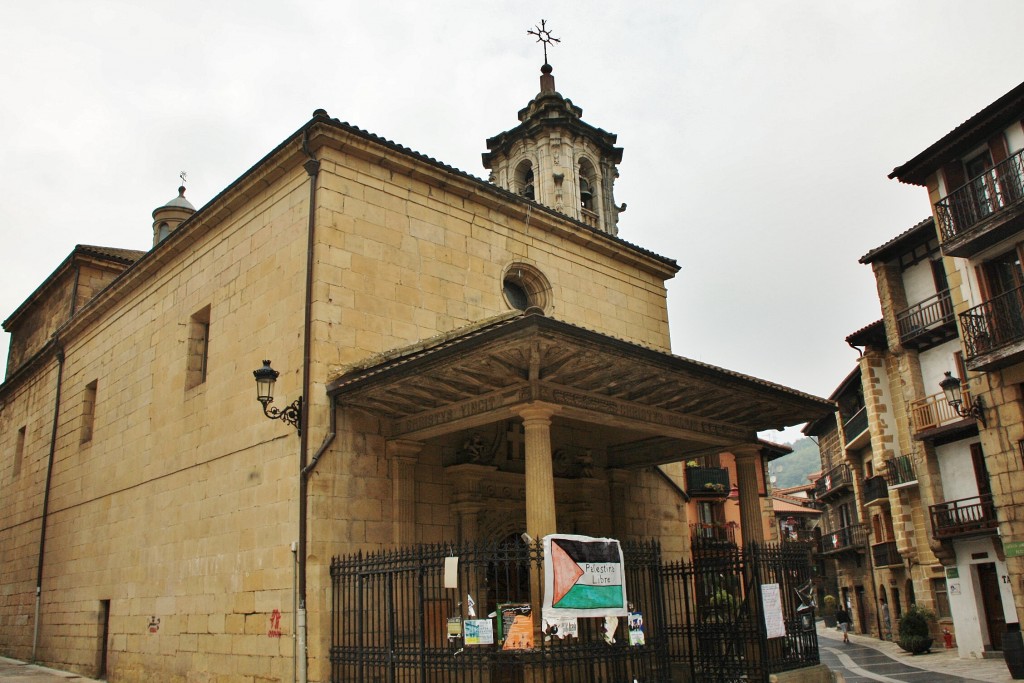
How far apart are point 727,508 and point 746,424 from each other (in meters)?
25.2

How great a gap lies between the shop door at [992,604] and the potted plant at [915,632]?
2.30 m

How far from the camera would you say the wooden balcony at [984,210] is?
16.8 meters

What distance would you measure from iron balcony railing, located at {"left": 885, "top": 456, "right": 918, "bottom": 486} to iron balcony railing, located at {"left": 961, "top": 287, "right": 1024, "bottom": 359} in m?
7.93

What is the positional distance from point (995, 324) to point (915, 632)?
32.5ft

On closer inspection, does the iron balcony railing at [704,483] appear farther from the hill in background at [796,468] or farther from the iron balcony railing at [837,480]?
the hill in background at [796,468]

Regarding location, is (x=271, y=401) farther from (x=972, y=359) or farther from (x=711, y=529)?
(x=711, y=529)

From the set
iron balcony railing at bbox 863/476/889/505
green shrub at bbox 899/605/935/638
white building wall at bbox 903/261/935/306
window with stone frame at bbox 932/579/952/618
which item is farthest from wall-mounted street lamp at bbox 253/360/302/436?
iron balcony railing at bbox 863/476/889/505

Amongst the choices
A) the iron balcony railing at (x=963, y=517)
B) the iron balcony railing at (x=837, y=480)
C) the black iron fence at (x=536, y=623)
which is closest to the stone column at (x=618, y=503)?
the black iron fence at (x=536, y=623)

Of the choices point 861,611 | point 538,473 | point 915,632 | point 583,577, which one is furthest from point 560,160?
point 861,611

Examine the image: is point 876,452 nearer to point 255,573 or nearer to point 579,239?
point 579,239

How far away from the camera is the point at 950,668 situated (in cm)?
1825

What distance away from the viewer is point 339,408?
10367 mm

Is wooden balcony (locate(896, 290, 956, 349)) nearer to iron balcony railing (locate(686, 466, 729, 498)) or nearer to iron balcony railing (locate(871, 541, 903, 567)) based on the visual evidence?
iron balcony railing (locate(871, 541, 903, 567))

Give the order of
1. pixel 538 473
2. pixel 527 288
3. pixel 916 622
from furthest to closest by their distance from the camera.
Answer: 1. pixel 916 622
2. pixel 527 288
3. pixel 538 473
